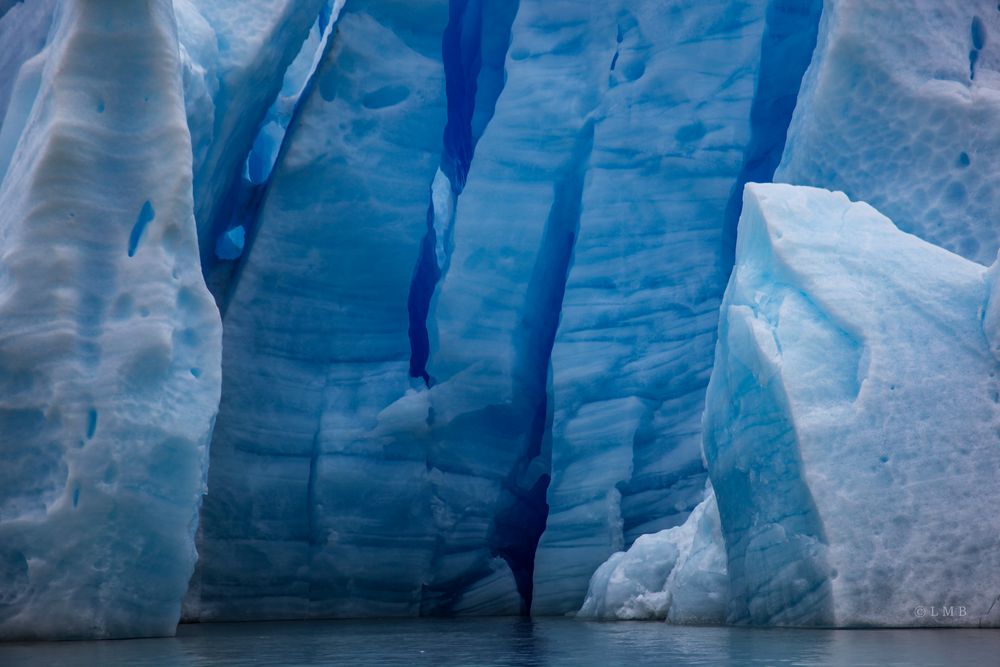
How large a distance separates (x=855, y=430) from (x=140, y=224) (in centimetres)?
463

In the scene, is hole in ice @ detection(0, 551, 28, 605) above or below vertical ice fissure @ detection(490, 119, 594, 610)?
below

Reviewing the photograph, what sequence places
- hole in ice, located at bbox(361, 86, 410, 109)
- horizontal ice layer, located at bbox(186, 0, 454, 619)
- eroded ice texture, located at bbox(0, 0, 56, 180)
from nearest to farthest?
1. eroded ice texture, located at bbox(0, 0, 56, 180)
2. horizontal ice layer, located at bbox(186, 0, 454, 619)
3. hole in ice, located at bbox(361, 86, 410, 109)

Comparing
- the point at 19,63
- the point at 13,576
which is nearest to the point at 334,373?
the point at 19,63

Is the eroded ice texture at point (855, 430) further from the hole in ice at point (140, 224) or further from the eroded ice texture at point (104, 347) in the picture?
the hole in ice at point (140, 224)

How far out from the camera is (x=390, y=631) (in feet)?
27.3

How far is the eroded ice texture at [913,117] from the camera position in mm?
9883

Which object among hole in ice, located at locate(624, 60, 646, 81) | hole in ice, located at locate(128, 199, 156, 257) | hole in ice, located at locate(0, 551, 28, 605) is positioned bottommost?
hole in ice, located at locate(0, 551, 28, 605)

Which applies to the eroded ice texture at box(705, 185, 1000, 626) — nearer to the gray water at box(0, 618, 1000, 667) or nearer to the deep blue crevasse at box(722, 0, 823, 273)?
the gray water at box(0, 618, 1000, 667)

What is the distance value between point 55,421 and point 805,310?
15.2ft

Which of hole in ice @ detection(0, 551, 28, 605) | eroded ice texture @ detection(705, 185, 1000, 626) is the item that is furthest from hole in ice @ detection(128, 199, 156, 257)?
eroded ice texture @ detection(705, 185, 1000, 626)

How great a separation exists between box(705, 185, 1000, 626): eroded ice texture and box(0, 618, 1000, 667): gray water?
0.39m

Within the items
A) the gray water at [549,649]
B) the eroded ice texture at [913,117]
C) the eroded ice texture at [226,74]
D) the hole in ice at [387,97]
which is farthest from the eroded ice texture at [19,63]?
the eroded ice texture at [913,117]

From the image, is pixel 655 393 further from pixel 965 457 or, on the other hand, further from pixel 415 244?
pixel 965 457

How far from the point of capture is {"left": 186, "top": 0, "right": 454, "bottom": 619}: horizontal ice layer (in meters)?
11.6
